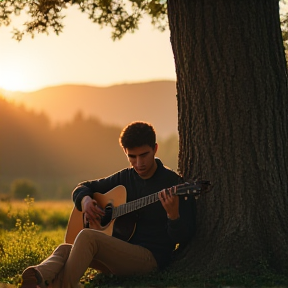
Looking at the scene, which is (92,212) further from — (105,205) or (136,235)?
(136,235)

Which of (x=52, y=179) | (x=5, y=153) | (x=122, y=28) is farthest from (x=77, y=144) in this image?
(x=122, y=28)

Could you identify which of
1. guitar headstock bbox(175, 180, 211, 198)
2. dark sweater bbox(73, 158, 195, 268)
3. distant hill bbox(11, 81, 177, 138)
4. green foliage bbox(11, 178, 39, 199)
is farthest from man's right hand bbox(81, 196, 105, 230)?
distant hill bbox(11, 81, 177, 138)

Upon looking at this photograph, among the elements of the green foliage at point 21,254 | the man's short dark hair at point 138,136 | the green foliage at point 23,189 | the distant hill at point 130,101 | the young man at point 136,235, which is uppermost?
the distant hill at point 130,101

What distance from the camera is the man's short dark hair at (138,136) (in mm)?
6047

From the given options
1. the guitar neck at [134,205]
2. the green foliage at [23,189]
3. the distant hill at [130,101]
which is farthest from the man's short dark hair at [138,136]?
the distant hill at [130,101]

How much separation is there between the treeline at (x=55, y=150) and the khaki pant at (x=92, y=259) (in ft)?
112

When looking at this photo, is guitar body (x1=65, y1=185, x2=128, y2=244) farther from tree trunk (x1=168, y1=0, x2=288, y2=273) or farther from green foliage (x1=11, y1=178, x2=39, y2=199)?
green foliage (x1=11, y1=178, x2=39, y2=199)

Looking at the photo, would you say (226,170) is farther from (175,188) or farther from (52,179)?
(52,179)

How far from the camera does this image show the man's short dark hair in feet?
19.8

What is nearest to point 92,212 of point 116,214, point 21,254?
point 116,214

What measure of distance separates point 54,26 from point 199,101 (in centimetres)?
248

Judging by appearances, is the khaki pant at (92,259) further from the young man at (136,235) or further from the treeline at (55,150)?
the treeline at (55,150)

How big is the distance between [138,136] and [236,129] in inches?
33.9

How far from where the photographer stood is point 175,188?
5.52m
